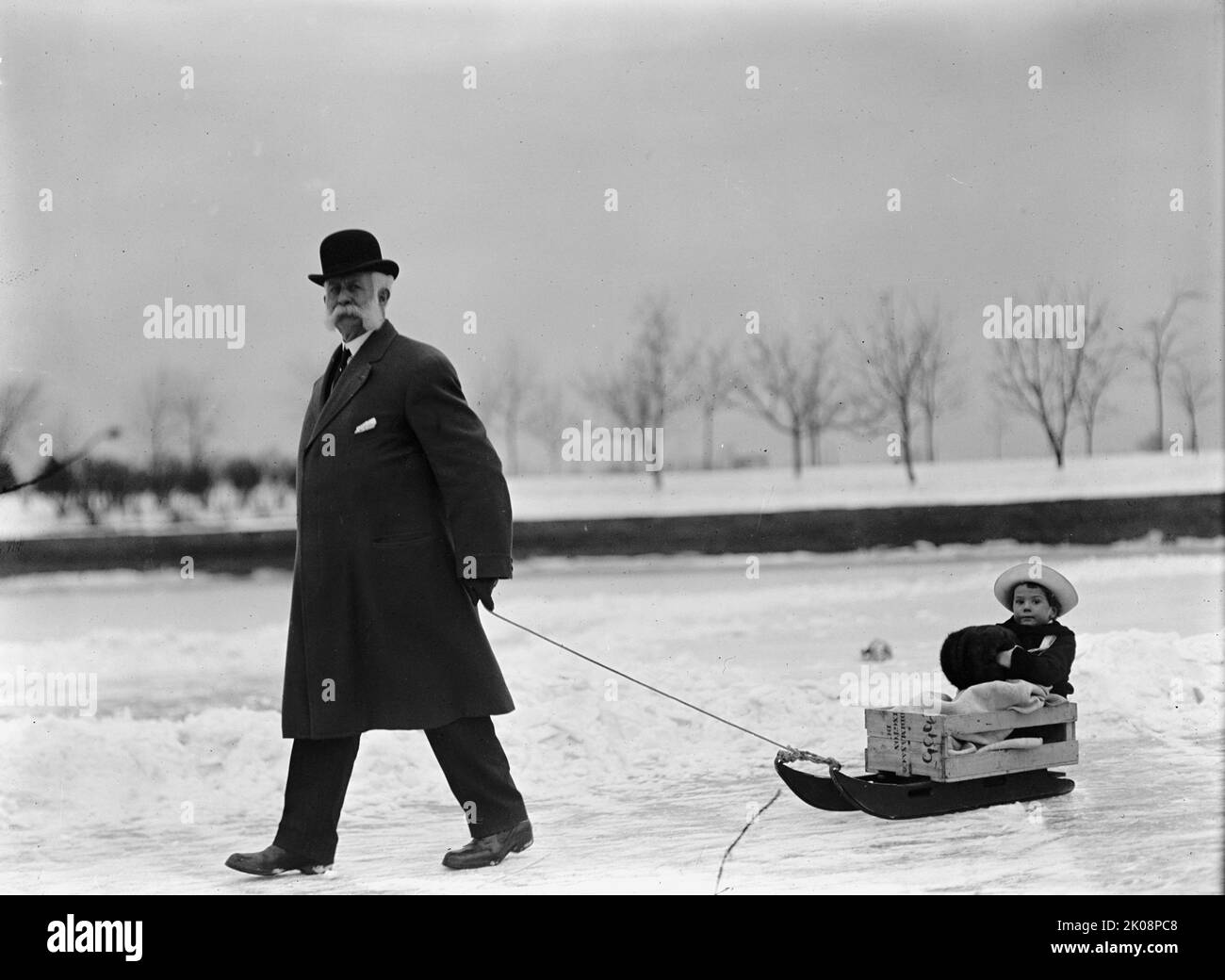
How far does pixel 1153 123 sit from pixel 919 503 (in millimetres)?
1878

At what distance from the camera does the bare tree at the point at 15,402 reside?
5.95 meters

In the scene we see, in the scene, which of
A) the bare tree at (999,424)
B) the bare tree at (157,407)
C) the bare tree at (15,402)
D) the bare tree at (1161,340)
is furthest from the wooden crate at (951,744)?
the bare tree at (15,402)

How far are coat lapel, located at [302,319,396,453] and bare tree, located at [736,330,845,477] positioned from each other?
72.2 inches

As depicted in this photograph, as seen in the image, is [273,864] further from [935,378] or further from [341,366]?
[935,378]

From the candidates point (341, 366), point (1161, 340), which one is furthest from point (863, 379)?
point (341, 366)

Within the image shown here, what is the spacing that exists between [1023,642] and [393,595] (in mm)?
2285

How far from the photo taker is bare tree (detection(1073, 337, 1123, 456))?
6367mm

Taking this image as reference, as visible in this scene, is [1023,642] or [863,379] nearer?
[1023,642]

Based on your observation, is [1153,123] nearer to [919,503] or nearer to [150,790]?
[919,503]

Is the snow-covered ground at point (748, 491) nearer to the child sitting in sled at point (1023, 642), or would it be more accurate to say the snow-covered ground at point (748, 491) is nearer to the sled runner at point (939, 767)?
the child sitting in sled at point (1023, 642)

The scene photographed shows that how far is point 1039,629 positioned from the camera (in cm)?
529

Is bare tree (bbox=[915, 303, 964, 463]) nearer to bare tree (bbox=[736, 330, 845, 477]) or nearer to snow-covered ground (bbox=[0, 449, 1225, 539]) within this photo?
snow-covered ground (bbox=[0, 449, 1225, 539])

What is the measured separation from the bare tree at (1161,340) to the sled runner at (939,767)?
1878 mm

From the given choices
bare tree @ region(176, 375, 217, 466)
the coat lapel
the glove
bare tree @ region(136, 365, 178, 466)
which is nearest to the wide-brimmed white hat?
the glove
